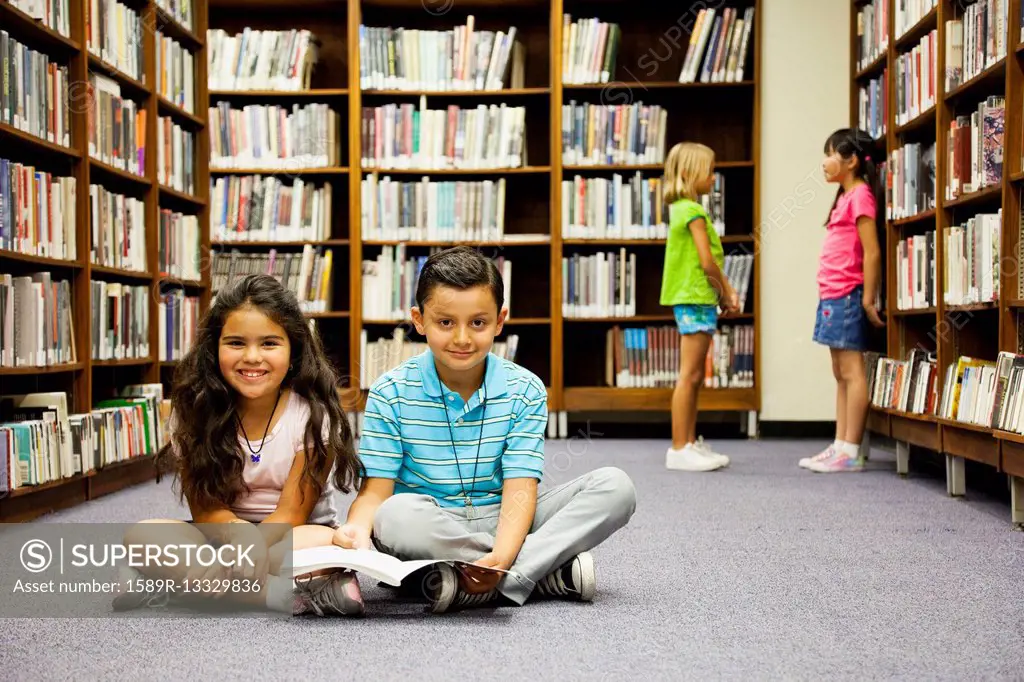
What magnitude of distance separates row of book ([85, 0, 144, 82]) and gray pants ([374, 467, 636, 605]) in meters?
2.12

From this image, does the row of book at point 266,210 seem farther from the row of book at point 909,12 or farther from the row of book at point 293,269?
the row of book at point 909,12

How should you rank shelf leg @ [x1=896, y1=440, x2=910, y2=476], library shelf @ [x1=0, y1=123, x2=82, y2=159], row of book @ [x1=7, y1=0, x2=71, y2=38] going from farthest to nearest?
shelf leg @ [x1=896, y1=440, x2=910, y2=476], row of book @ [x1=7, y1=0, x2=71, y2=38], library shelf @ [x1=0, y1=123, x2=82, y2=159]

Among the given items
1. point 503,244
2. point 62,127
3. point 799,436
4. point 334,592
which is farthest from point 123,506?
point 799,436

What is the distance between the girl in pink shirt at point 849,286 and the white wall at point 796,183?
956mm

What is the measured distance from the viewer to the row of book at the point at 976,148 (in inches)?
117

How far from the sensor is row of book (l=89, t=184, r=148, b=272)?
333 centimetres

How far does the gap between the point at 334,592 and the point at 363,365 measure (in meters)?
3.38

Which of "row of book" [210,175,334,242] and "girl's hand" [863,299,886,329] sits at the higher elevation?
"row of book" [210,175,334,242]

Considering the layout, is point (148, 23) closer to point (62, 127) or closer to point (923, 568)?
point (62, 127)

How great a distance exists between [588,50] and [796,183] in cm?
117

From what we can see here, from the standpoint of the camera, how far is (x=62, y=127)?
3.09 meters

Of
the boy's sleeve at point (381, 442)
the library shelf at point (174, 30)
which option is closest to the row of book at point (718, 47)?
the library shelf at point (174, 30)

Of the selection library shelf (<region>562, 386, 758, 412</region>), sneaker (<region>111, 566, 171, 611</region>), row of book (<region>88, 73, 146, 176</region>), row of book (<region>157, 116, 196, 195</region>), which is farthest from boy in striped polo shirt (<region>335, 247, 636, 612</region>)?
library shelf (<region>562, 386, 758, 412</region>)

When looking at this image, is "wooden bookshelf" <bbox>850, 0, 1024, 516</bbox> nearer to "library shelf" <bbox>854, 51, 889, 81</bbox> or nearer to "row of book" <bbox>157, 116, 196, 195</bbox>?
"library shelf" <bbox>854, 51, 889, 81</bbox>
